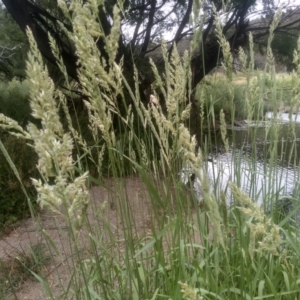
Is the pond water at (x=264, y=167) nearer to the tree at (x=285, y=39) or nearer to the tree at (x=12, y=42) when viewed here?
the tree at (x=285, y=39)

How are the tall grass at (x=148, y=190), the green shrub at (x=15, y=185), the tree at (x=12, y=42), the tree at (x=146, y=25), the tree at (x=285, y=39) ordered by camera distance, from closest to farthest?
the tall grass at (x=148, y=190)
the green shrub at (x=15, y=185)
the tree at (x=146, y=25)
the tree at (x=285, y=39)
the tree at (x=12, y=42)

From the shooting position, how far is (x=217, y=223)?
84 cm

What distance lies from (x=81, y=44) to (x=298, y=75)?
909 mm

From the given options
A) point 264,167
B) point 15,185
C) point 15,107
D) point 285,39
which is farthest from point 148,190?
point 285,39

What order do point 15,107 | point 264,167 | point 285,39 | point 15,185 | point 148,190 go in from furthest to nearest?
point 285,39 < point 15,107 < point 15,185 < point 264,167 < point 148,190

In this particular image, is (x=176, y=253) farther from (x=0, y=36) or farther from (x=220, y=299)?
(x=0, y=36)

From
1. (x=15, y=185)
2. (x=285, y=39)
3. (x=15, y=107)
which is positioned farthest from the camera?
(x=285, y=39)

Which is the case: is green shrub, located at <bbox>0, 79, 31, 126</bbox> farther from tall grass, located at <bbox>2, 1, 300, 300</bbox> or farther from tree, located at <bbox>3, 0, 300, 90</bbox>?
tall grass, located at <bbox>2, 1, 300, 300</bbox>

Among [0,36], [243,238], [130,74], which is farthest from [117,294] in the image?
[0,36]

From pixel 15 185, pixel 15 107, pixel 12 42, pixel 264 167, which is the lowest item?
pixel 15 185

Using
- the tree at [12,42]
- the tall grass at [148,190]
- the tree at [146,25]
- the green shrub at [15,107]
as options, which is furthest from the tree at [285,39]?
the tall grass at [148,190]

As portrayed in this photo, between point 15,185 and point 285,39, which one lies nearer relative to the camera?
point 15,185

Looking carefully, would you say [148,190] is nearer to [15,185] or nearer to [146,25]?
[15,185]

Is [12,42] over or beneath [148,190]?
over
